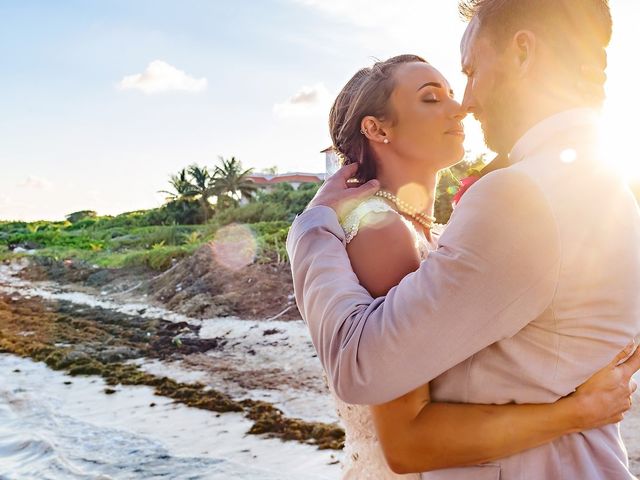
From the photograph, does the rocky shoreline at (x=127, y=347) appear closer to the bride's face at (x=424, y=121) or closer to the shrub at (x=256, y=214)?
the bride's face at (x=424, y=121)

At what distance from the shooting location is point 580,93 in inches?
57.9

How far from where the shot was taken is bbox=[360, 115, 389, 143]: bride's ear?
2.43m

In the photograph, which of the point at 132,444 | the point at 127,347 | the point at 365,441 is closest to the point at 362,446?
the point at 365,441

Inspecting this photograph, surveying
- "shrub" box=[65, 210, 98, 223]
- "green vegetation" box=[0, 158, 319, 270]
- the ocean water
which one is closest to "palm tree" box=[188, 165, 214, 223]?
"green vegetation" box=[0, 158, 319, 270]

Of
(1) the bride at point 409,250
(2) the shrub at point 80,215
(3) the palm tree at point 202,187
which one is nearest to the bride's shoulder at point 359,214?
(1) the bride at point 409,250

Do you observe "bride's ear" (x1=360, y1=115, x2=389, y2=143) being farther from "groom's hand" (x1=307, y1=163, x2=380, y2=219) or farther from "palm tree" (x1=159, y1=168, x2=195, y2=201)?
"palm tree" (x1=159, y1=168, x2=195, y2=201)

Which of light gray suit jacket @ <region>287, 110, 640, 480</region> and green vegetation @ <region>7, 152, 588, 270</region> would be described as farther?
green vegetation @ <region>7, 152, 588, 270</region>

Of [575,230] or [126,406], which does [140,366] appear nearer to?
[126,406]

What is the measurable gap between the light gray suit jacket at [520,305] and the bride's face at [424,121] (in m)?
0.96

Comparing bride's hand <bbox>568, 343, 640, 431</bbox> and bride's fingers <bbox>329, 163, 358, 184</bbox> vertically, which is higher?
bride's fingers <bbox>329, 163, 358, 184</bbox>

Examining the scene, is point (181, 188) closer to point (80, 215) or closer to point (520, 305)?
point (80, 215)

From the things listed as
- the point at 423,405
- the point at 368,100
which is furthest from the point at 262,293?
the point at 423,405

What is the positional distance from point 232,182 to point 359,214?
140ft

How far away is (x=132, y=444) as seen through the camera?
20.6ft
